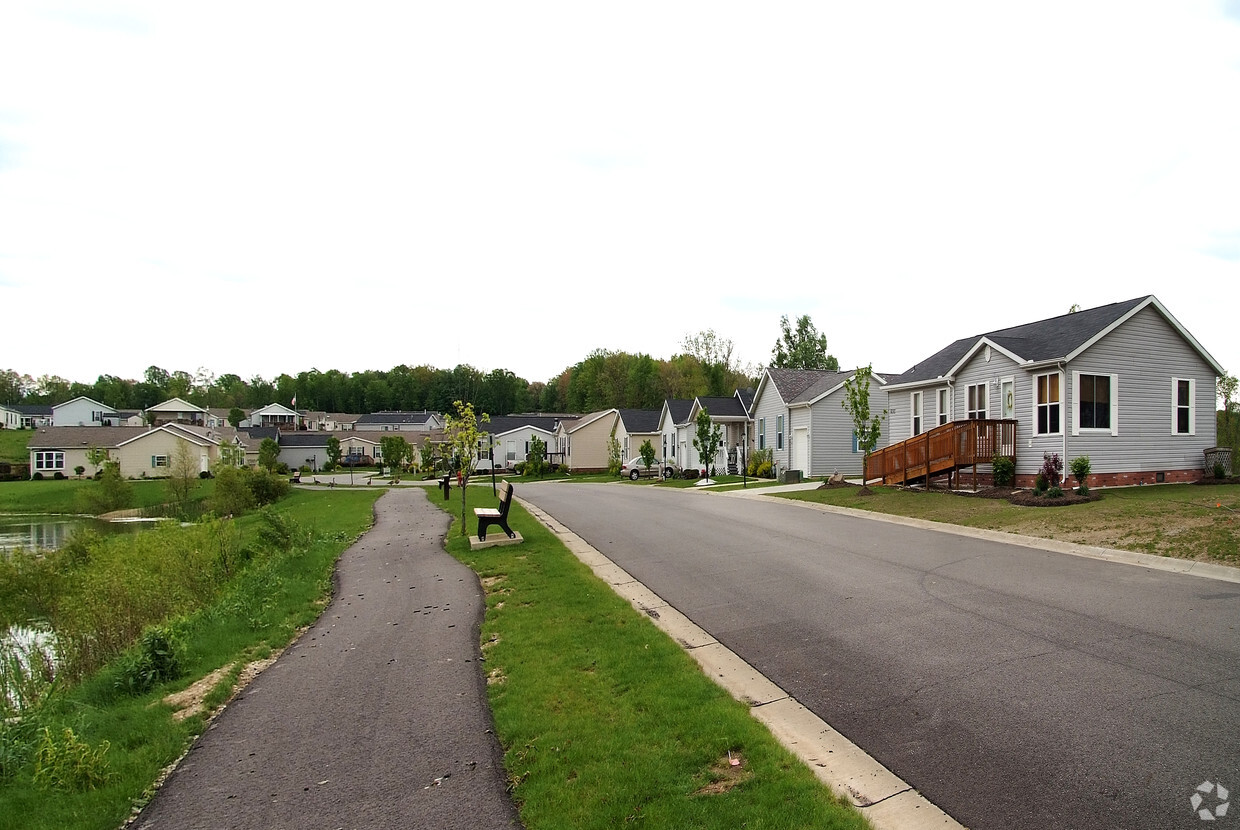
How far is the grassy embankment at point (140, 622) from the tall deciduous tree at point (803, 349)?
57.6 metres

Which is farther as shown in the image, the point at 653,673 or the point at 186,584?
the point at 186,584

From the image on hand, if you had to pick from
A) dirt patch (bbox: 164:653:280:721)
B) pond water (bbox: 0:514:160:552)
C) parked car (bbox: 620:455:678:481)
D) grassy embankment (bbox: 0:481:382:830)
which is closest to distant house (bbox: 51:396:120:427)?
pond water (bbox: 0:514:160:552)

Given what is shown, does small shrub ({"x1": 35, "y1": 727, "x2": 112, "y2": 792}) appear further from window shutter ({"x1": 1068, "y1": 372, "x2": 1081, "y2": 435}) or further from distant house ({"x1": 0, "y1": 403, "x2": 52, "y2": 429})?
distant house ({"x1": 0, "y1": 403, "x2": 52, "y2": 429})

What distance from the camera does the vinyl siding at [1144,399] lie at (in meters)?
19.6

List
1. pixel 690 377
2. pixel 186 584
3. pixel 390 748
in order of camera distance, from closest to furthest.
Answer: pixel 390 748 < pixel 186 584 < pixel 690 377

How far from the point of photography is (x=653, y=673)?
19.5ft

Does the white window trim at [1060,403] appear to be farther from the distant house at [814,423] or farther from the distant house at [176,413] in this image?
the distant house at [176,413]

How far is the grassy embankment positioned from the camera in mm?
4590

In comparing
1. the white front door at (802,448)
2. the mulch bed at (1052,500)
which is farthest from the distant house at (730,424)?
the mulch bed at (1052,500)

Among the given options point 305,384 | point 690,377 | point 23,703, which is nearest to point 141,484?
point 690,377

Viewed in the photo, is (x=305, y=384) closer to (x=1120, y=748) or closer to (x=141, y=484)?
(x=141, y=484)

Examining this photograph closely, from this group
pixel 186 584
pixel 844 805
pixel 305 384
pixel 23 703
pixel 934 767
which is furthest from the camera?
pixel 305 384

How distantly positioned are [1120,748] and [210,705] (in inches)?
265

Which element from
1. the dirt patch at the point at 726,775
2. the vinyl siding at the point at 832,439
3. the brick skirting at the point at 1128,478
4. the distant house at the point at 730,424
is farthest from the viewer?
the distant house at the point at 730,424
